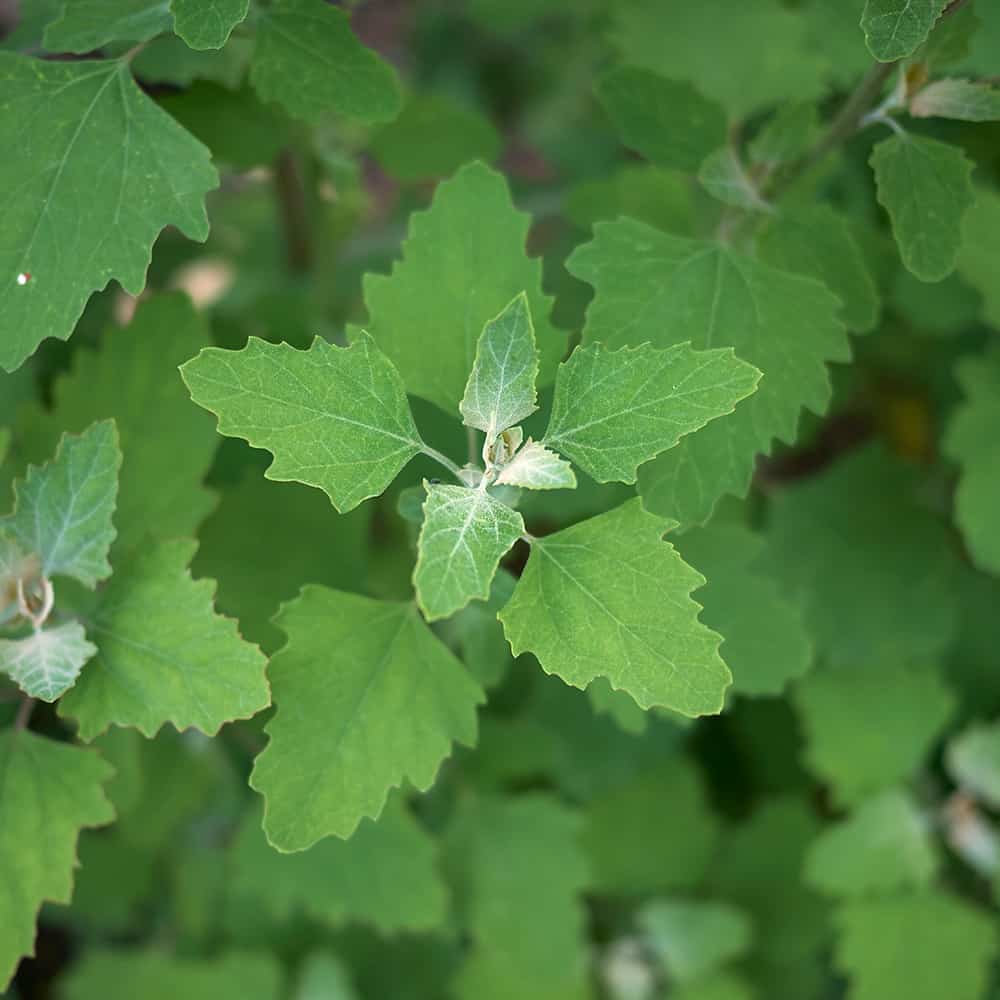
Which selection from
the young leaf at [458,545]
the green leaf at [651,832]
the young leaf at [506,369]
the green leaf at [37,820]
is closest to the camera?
the young leaf at [458,545]

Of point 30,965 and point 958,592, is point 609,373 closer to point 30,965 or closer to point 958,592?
point 958,592

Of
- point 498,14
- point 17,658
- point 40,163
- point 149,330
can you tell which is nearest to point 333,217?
point 498,14

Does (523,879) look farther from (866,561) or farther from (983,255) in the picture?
(983,255)

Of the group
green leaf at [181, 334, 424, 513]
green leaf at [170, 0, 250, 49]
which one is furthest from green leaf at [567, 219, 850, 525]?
green leaf at [170, 0, 250, 49]

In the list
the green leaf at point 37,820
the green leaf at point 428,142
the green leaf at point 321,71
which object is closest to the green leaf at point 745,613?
the green leaf at point 321,71

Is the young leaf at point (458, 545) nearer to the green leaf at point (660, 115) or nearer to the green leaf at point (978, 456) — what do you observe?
the green leaf at point (660, 115)

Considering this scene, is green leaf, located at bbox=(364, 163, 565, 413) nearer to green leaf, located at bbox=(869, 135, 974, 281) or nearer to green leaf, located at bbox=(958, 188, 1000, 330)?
green leaf, located at bbox=(869, 135, 974, 281)
